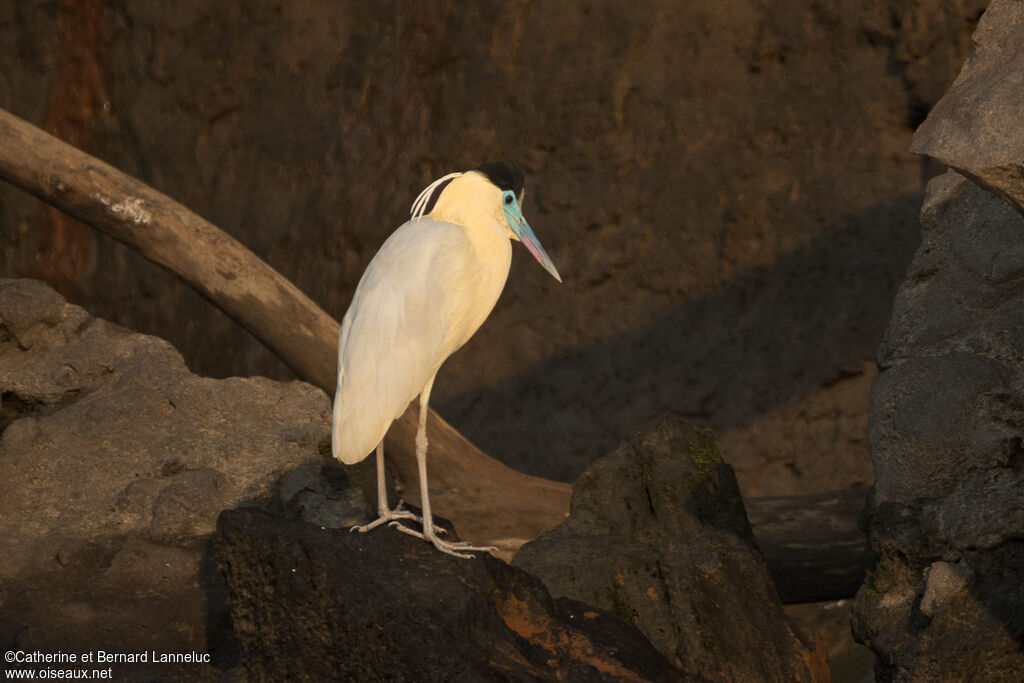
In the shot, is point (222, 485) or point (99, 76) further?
point (99, 76)

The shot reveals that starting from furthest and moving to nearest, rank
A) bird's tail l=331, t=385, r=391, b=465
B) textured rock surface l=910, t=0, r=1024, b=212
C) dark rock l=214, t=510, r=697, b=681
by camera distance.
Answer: bird's tail l=331, t=385, r=391, b=465
dark rock l=214, t=510, r=697, b=681
textured rock surface l=910, t=0, r=1024, b=212

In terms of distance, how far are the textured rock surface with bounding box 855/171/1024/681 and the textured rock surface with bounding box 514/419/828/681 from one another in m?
0.33

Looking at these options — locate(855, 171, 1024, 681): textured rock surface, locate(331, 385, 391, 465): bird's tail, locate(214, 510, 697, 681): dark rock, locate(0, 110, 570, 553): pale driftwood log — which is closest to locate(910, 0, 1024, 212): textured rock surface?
locate(855, 171, 1024, 681): textured rock surface

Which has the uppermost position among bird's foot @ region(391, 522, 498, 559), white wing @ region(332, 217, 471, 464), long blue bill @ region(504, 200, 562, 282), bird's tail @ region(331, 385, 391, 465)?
long blue bill @ region(504, 200, 562, 282)

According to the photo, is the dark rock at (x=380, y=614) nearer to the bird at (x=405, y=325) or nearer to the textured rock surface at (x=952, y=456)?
the bird at (x=405, y=325)

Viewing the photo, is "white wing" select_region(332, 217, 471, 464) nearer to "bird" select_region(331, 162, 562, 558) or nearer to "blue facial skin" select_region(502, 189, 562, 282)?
"bird" select_region(331, 162, 562, 558)

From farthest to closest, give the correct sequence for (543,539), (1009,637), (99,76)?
(99,76), (543,539), (1009,637)

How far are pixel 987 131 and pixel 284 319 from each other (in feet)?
10.6

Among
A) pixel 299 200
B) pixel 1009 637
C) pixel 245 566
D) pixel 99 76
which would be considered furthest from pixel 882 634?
pixel 99 76

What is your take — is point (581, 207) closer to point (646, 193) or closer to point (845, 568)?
point (646, 193)

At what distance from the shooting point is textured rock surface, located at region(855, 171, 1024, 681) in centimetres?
336

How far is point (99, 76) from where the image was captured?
23.5 feet

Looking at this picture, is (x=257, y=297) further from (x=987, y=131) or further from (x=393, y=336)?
(x=987, y=131)

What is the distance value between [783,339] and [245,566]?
3.36 metres
